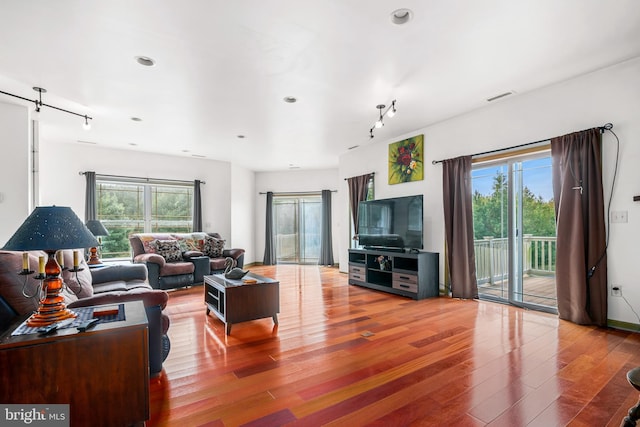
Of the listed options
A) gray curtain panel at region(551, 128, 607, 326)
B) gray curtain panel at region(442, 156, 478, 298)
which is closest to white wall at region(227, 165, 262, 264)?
gray curtain panel at region(442, 156, 478, 298)

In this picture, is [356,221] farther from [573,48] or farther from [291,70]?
[573,48]

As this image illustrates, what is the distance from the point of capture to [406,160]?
520cm

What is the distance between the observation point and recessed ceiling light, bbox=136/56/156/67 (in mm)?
2725

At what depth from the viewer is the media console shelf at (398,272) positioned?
14.5 ft

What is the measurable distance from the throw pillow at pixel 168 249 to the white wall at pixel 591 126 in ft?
14.8

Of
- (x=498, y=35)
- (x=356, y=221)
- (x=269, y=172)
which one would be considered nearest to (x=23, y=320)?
(x=498, y=35)

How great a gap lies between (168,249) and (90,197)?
196 cm

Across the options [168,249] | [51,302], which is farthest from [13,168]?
[51,302]

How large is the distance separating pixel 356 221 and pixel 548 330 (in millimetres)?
3773

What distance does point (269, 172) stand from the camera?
8.59 metres

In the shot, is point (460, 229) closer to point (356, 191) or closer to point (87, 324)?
point (356, 191)

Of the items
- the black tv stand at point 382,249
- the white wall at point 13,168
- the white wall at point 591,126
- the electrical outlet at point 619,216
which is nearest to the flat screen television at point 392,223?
the black tv stand at point 382,249

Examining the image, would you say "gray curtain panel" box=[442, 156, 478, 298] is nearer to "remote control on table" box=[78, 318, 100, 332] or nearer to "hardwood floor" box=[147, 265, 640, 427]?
"hardwood floor" box=[147, 265, 640, 427]

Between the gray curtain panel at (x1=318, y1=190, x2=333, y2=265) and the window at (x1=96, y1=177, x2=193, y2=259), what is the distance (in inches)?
130
